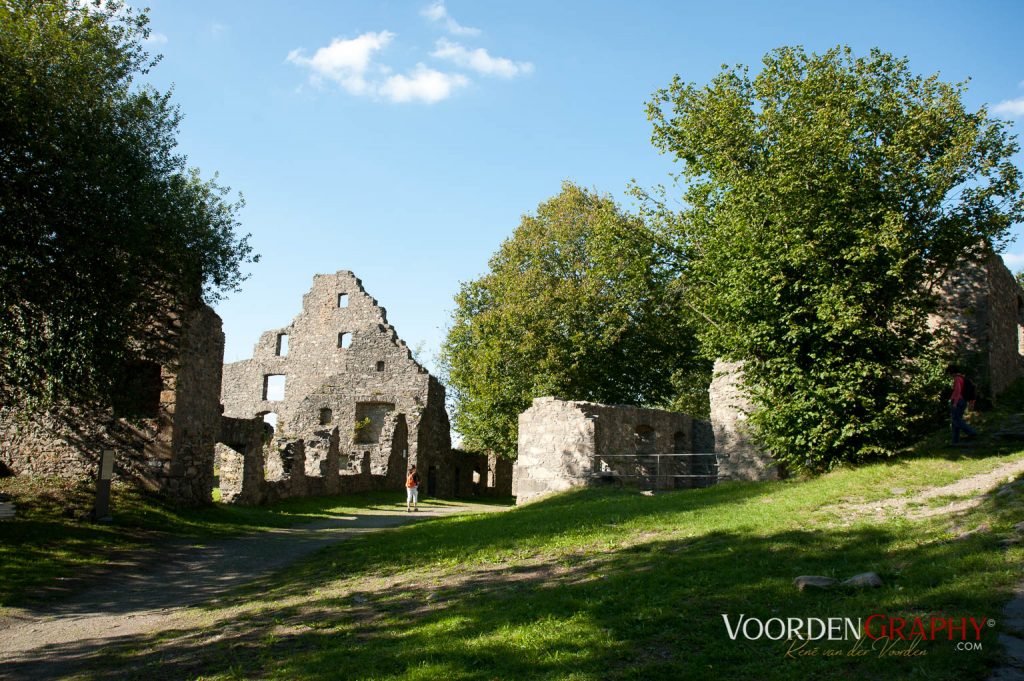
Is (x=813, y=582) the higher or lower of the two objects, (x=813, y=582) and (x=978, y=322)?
the lower

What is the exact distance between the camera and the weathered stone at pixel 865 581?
6.03 m

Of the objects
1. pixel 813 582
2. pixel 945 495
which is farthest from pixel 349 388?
pixel 813 582

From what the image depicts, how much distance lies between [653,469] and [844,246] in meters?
10.8

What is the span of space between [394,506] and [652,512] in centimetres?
1577

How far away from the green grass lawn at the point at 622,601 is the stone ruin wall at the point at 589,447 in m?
10.6

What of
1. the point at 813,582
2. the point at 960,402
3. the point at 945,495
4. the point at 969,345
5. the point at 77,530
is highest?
the point at 969,345

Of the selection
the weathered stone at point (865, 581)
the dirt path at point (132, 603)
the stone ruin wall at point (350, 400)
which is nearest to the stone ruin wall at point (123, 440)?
the dirt path at point (132, 603)

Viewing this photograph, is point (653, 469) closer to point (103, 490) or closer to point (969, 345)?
point (969, 345)

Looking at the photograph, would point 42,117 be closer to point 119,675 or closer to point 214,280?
point 214,280

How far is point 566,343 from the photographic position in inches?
1258

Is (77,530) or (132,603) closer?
(132,603)

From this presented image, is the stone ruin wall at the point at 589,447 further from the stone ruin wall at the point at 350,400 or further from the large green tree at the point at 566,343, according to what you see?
the stone ruin wall at the point at 350,400

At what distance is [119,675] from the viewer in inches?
239

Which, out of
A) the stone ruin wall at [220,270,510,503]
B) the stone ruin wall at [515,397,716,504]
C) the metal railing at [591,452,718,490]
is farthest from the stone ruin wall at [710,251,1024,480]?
the stone ruin wall at [220,270,510,503]
